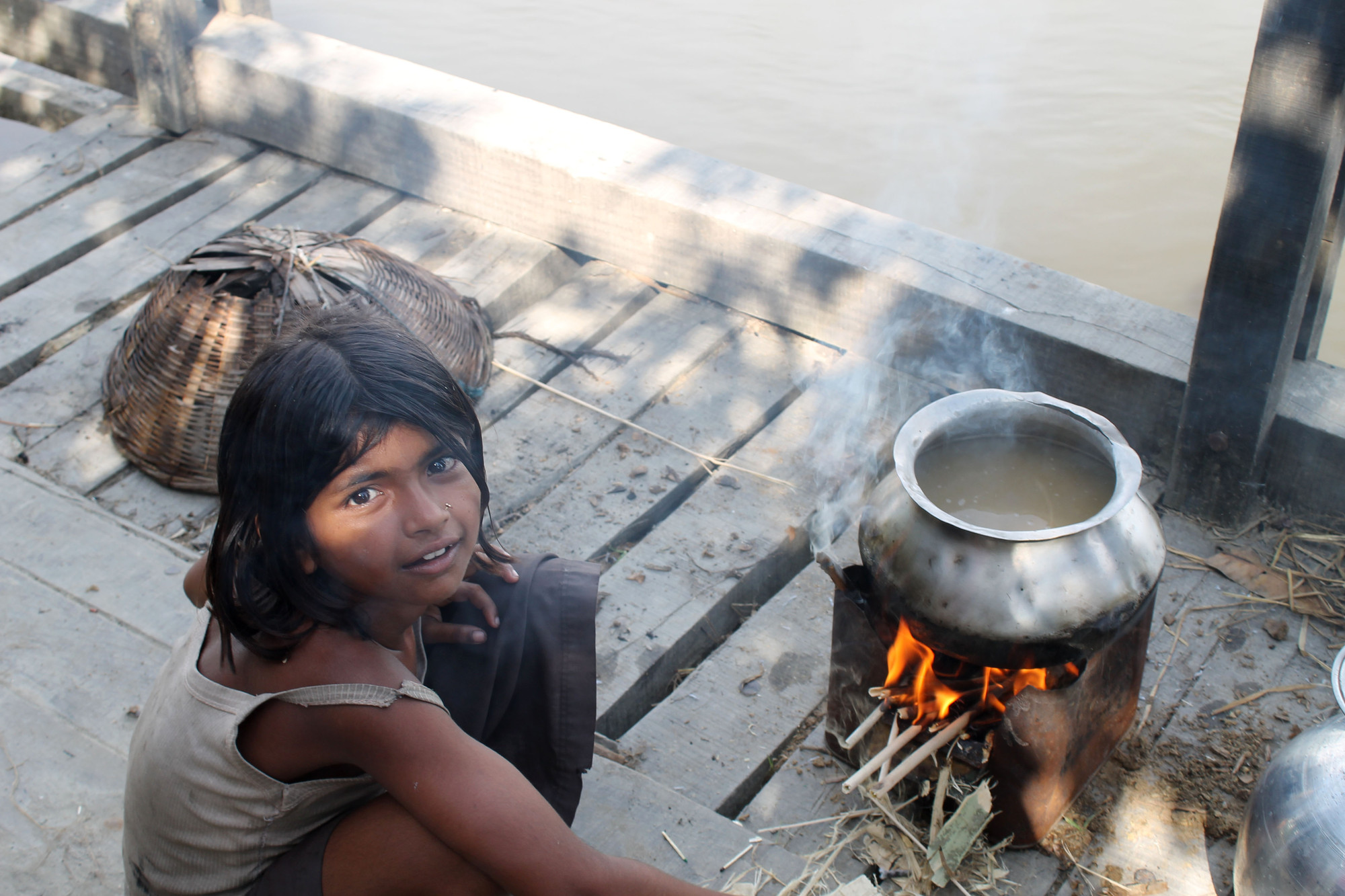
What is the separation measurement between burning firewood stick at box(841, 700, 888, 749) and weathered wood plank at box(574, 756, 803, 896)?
0.25 m

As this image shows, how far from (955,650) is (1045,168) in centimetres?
467

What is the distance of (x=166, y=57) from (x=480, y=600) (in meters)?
3.49

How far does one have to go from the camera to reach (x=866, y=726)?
7.41ft

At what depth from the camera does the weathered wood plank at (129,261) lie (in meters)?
3.83

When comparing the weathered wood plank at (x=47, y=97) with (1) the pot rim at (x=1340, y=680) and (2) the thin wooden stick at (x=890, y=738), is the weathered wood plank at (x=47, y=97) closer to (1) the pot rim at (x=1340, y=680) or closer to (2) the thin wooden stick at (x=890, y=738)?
(2) the thin wooden stick at (x=890, y=738)

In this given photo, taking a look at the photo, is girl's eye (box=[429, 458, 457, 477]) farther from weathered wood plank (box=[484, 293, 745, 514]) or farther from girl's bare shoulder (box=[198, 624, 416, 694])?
weathered wood plank (box=[484, 293, 745, 514])

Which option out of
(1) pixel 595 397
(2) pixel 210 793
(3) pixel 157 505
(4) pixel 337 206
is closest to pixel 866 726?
(2) pixel 210 793

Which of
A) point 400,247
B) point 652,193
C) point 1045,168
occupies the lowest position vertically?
point 1045,168

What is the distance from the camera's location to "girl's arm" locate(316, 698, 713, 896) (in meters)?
1.67

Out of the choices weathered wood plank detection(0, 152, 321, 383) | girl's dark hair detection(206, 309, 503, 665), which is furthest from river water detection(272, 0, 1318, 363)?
girl's dark hair detection(206, 309, 503, 665)

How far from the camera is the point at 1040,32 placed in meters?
7.17

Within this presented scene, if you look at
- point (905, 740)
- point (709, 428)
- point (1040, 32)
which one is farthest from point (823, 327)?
point (1040, 32)

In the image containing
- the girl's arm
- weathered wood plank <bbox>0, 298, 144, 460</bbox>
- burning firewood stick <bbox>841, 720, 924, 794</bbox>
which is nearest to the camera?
the girl's arm

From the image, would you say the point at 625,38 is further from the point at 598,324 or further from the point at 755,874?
the point at 755,874
